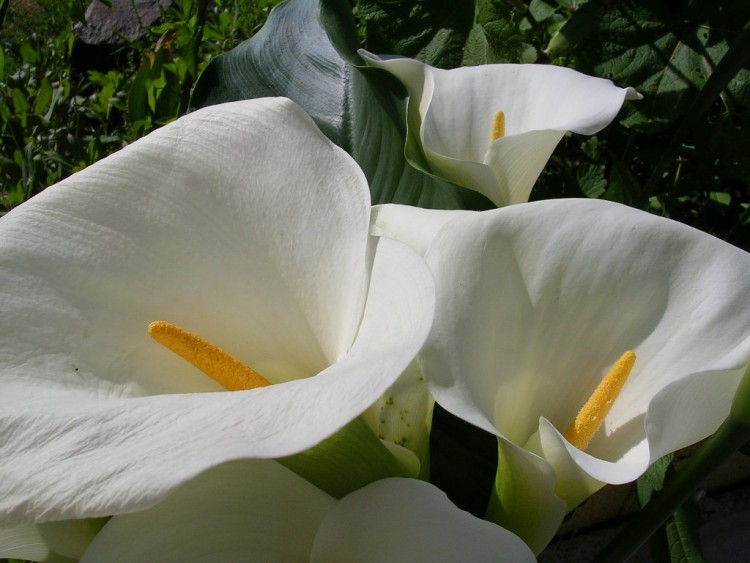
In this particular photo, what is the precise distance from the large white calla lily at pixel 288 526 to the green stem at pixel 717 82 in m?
0.64

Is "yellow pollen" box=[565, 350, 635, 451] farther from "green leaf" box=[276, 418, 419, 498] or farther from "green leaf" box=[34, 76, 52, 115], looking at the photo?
"green leaf" box=[34, 76, 52, 115]

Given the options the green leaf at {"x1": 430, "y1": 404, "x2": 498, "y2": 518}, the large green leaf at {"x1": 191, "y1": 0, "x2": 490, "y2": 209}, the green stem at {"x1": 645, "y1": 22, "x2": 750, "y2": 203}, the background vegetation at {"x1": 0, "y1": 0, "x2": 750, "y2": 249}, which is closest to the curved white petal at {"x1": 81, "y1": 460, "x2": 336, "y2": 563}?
the green leaf at {"x1": 430, "y1": 404, "x2": 498, "y2": 518}

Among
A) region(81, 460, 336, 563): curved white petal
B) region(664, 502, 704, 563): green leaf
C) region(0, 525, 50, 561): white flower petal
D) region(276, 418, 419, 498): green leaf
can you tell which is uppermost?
region(276, 418, 419, 498): green leaf

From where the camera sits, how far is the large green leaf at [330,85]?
24.3 inches

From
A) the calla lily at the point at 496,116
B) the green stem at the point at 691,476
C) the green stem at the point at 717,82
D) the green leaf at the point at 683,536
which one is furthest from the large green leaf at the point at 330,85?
the green leaf at the point at 683,536

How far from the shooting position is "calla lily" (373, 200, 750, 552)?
0.34 meters

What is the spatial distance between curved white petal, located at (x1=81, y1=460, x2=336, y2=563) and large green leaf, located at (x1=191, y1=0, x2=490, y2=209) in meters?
0.27

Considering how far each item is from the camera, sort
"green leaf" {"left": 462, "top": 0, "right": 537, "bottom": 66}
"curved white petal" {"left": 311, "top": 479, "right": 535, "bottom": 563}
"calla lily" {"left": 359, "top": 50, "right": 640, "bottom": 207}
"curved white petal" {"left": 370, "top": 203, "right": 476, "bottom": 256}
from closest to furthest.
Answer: "curved white petal" {"left": 311, "top": 479, "right": 535, "bottom": 563}
"curved white petal" {"left": 370, "top": 203, "right": 476, "bottom": 256}
"calla lily" {"left": 359, "top": 50, "right": 640, "bottom": 207}
"green leaf" {"left": 462, "top": 0, "right": 537, "bottom": 66}

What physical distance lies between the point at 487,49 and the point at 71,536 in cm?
71

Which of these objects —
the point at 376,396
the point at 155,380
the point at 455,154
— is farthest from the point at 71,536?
the point at 455,154

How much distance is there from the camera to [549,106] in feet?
2.00

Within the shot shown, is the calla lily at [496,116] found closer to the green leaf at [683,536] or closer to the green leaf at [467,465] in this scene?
the green leaf at [467,465]

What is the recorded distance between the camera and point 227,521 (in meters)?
0.36

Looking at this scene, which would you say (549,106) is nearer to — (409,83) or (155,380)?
(409,83)
